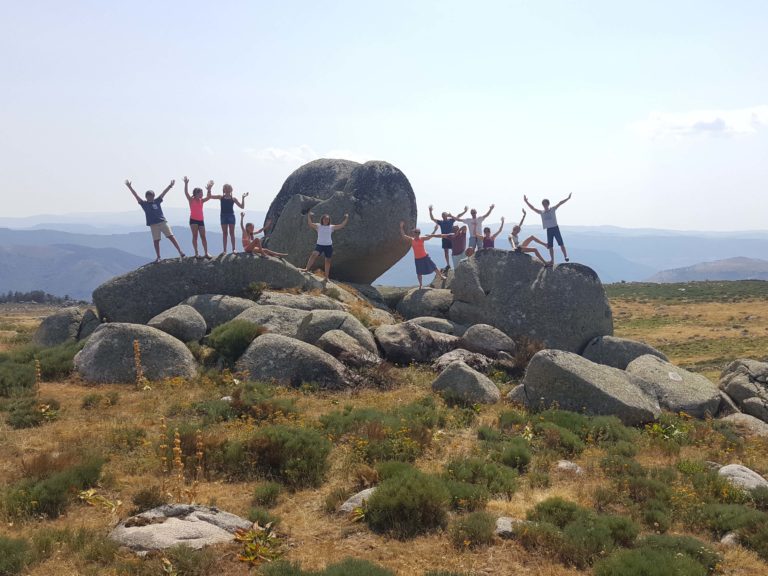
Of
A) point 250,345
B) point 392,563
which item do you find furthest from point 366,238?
point 392,563

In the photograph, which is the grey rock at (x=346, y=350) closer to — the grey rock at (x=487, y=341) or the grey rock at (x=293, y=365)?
the grey rock at (x=293, y=365)

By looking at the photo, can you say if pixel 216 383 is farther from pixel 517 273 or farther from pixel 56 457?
pixel 517 273

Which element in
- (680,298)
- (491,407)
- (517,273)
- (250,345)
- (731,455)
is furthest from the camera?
(680,298)

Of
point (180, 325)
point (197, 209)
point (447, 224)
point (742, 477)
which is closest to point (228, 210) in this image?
point (197, 209)

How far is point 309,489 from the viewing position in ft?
34.6

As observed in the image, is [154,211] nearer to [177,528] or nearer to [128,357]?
[128,357]

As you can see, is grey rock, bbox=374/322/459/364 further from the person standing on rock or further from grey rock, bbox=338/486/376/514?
grey rock, bbox=338/486/376/514

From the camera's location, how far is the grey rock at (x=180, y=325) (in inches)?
738

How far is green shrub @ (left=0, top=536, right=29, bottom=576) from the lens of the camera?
23.9 ft

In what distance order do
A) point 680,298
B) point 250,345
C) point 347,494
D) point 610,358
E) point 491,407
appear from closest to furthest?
1. point 347,494
2. point 491,407
3. point 250,345
4. point 610,358
5. point 680,298

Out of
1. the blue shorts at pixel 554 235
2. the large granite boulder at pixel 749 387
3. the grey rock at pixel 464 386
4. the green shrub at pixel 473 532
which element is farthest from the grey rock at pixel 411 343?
the green shrub at pixel 473 532

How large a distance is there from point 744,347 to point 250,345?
3713 cm

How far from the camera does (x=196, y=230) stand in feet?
74.1

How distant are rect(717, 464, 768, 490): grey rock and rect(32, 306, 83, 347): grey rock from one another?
70.7ft
